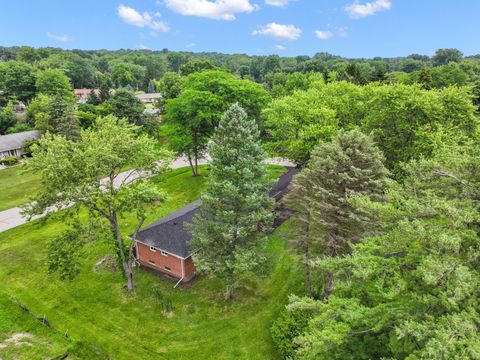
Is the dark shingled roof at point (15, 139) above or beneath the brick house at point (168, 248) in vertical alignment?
above

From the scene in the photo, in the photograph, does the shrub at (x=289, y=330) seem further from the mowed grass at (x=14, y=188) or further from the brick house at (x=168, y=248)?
the mowed grass at (x=14, y=188)

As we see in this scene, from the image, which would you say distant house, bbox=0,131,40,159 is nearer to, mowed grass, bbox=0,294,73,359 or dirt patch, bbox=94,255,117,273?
dirt patch, bbox=94,255,117,273

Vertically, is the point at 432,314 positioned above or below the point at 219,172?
below

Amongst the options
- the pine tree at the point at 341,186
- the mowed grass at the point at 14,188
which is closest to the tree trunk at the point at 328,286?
the pine tree at the point at 341,186

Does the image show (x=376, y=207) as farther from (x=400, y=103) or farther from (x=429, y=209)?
(x=400, y=103)

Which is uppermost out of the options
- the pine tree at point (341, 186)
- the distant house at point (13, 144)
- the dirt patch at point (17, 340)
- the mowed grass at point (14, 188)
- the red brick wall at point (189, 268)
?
the pine tree at point (341, 186)

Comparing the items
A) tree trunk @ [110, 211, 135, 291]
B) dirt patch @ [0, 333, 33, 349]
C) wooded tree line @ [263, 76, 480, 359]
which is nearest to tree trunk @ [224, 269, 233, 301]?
wooded tree line @ [263, 76, 480, 359]

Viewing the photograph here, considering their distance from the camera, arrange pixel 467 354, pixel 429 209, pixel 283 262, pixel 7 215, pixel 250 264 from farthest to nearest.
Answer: pixel 7 215 < pixel 283 262 < pixel 250 264 < pixel 429 209 < pixel 467 354


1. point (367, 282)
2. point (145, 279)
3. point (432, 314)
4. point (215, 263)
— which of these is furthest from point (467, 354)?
point (145, 279)
